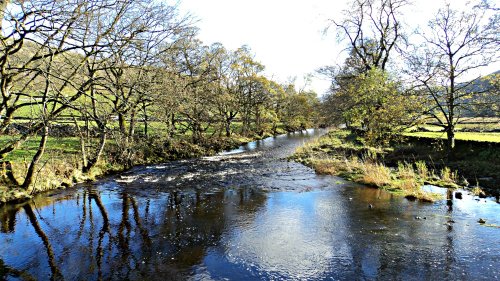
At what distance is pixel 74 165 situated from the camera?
16297 mm

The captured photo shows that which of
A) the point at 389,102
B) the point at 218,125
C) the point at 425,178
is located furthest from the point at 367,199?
the point at 218,125

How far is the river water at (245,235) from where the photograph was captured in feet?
22.7

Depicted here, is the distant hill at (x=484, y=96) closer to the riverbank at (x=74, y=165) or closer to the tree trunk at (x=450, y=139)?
the tree trunk at (x=450, y=139)

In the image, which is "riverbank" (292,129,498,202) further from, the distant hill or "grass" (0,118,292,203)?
"grass" (0,118,292,203)

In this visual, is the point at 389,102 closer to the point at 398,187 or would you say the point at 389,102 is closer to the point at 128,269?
the point at 398,187

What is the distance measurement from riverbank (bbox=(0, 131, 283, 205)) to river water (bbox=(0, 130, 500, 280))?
35.4 inches

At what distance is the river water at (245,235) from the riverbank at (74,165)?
0.90m

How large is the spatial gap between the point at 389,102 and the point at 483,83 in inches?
212

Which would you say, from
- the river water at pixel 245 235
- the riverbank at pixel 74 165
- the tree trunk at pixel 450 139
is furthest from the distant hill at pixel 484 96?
the riverbank at pixel 74 165

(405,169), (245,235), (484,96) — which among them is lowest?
(245,235)

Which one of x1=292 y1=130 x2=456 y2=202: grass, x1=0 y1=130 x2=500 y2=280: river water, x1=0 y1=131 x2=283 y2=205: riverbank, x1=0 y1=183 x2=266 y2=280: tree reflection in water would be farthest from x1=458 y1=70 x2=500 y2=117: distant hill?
x1=0 y1=131 x2=283 y2=205: riverbank

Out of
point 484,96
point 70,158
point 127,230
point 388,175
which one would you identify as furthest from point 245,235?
point 484,96

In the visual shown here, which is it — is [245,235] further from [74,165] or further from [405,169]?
[405,169]

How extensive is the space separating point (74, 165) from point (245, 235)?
11.8 m
